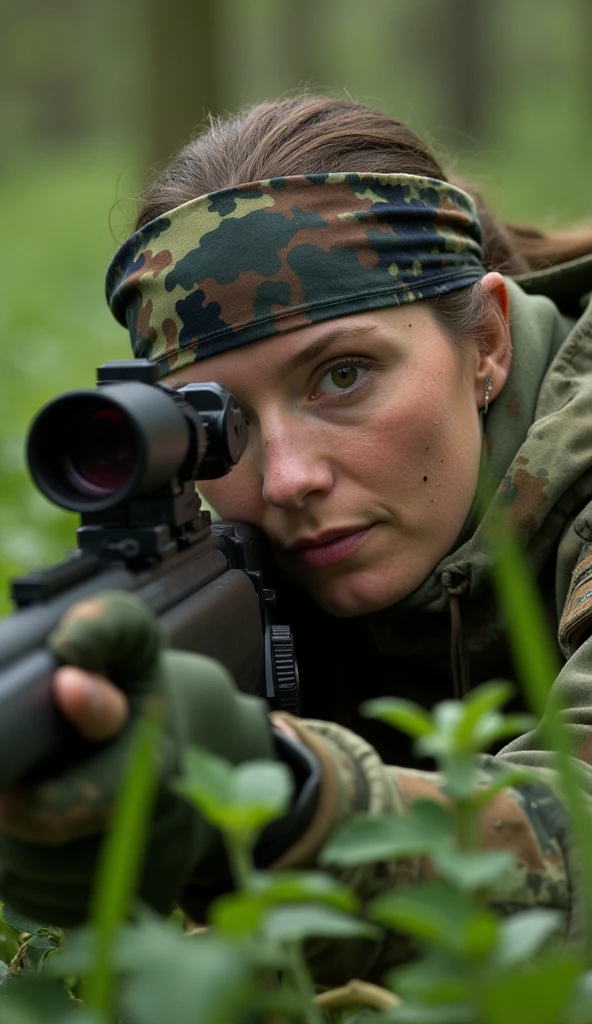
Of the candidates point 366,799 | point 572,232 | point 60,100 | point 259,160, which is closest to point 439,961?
Result: point 366,799

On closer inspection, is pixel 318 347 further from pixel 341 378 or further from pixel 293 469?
pixel 293 469

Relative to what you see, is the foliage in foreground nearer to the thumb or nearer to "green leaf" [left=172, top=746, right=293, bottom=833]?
"green leaf" [left=172, top=746, right=293, bottom=833]

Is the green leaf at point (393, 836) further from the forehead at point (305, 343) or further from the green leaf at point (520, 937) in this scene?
the forehead at point (305, 343)

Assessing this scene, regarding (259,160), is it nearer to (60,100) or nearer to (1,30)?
(1,30)

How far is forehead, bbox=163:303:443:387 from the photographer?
2.60 meters

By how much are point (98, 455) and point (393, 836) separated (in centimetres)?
Result: 92

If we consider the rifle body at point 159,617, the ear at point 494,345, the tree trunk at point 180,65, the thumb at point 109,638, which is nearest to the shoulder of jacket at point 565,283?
the ear at point 494,345

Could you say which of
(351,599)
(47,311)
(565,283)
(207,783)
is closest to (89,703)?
(207,783)

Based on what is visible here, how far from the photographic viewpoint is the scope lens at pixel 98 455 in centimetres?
184

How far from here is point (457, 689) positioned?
292 centimetres

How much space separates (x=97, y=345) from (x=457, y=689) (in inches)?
282

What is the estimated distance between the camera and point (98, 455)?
72.8 inches

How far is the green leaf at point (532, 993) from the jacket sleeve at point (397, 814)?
620mm

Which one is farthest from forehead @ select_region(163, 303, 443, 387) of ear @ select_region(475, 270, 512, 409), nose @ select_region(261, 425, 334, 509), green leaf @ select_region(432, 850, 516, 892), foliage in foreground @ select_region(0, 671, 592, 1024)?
green leaf @ select_region(432, 850, 516, 892)
